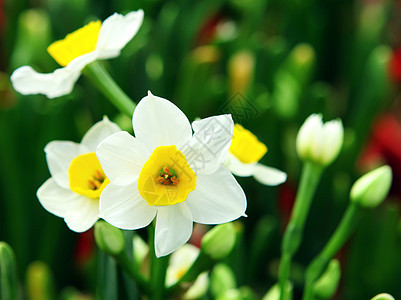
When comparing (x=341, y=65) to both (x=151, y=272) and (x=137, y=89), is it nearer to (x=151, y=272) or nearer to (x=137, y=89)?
(x=137, y=89)

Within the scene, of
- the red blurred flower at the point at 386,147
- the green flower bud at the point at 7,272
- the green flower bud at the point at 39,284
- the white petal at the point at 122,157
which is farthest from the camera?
the red blurred flower at the point at 386,147

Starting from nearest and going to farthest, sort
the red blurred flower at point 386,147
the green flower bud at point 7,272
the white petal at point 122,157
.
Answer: the white petal at point 122,157
the green flower bud at point 7,272
the red blurred flower at point 386,147

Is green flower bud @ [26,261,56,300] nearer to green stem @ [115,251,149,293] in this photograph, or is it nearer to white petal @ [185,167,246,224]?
green stem @ [115,251,149,293]

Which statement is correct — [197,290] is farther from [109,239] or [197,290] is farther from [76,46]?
[76,46]

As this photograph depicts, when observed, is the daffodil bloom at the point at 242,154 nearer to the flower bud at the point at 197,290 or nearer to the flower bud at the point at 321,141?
the flower bud at the point at 321,141

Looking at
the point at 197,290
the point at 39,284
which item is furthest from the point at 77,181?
the point at 39,284

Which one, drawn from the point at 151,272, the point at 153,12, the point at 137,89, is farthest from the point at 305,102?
the point at 151,272

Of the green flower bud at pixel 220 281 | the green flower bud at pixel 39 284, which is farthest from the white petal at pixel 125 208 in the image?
the green flower bud at pixel 39 284
